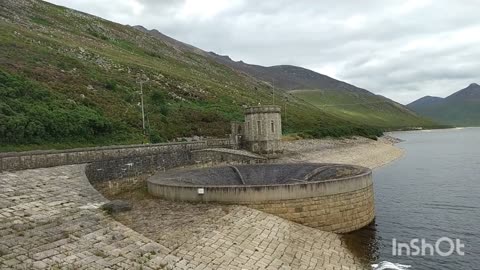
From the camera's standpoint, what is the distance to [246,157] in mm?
41562

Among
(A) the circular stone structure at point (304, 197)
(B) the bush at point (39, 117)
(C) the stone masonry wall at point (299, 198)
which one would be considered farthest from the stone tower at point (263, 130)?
(C) the stone masonry wall at point (299, 198)

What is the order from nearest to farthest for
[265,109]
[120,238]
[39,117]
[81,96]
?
[120,238], [39,117], [265,109], [81,96]

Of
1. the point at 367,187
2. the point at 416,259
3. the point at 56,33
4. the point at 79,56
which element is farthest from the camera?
the point at 56,33

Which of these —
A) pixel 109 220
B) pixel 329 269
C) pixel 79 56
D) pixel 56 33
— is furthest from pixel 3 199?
pixel 56 33

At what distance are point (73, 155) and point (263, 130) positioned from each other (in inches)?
920

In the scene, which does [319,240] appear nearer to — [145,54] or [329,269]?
[329,269]

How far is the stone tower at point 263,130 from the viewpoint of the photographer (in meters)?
46.0

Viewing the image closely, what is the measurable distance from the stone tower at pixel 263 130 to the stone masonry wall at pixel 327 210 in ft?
67.4

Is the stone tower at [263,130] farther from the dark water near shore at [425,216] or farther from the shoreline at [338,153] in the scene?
the dark water near shore at [425,216]

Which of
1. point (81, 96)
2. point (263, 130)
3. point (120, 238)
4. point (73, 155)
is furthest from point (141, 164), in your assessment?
point (81, 96)

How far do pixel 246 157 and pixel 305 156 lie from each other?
18.0 m

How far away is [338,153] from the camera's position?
67.3 metres

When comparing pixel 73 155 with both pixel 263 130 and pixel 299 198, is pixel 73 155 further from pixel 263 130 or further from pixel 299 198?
pixel 263 130

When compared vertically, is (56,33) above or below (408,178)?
above
